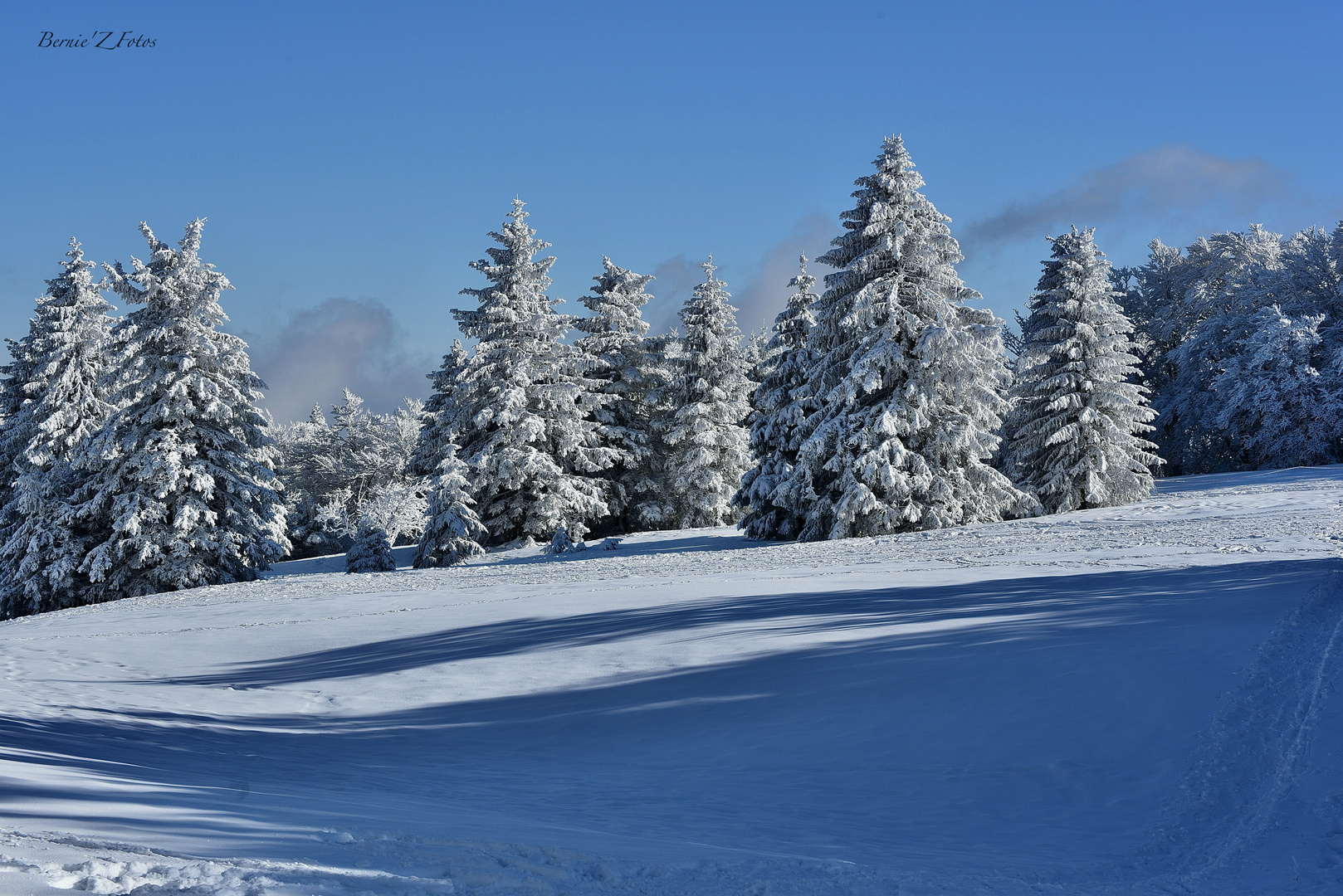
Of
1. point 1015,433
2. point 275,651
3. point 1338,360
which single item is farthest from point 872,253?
point 1338,360

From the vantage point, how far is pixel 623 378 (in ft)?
120

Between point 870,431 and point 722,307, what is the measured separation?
1338cm

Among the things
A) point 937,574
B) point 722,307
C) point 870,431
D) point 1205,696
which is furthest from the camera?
point 722,307

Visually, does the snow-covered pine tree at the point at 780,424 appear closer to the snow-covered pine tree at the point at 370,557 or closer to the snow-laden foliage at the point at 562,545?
the snow-laden foliage at the point at 562,545

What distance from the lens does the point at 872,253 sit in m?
22.8

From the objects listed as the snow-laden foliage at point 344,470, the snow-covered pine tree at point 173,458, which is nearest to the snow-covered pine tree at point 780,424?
the snow-covered pine tree at point 173,458

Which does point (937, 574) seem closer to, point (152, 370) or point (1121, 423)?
point (1121, 423)

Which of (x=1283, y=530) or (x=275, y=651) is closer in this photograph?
(x=275, y=651)

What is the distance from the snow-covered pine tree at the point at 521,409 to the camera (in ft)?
98.6

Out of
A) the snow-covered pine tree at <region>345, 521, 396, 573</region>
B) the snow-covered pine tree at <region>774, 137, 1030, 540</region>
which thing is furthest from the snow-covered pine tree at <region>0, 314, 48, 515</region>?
the snow-covered pine tree at <region>774, 137, 1030, 540</region>

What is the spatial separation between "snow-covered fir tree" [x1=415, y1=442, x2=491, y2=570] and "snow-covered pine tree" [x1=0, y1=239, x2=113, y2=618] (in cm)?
984

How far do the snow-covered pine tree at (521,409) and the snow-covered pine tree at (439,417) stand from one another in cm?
58

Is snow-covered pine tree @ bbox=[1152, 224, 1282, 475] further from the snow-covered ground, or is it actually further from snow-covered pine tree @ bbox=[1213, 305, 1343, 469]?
the snow-covered ground

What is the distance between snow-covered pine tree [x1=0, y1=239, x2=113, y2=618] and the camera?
25312 millimetres
